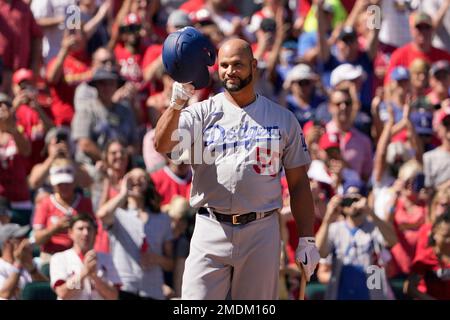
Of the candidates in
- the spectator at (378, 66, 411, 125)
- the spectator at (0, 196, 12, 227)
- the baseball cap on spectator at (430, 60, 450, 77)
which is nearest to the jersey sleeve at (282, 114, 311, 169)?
the spectator at (0, 196, 12, 227)

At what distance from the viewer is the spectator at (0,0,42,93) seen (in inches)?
482

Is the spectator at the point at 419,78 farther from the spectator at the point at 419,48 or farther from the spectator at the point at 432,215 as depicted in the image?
the spectator at the point at 432,215

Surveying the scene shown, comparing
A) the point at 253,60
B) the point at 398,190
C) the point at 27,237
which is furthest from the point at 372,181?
the point at 253,60

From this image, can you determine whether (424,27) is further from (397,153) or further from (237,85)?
(237,85)

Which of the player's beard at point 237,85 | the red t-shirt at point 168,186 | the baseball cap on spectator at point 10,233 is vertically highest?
the player's beard at point 237,85

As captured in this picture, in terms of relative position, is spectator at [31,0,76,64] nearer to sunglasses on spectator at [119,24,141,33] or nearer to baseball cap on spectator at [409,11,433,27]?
sunglasses on spectator at [119,24,141,33]

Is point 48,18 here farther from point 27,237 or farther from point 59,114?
point 27,237

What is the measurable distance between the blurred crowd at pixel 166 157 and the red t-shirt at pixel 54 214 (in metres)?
0.01

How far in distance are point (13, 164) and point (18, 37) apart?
6.01 ft

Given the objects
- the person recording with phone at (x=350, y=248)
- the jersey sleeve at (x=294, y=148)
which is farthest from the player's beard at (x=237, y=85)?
the person recording with phone at (x=350, y=248)

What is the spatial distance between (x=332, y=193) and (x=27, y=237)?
2683 millimetres

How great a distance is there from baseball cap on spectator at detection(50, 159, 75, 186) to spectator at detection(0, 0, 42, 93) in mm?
1867

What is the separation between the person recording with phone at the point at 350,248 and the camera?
1003 centimetres

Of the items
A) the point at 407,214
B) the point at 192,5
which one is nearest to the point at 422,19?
the point at 192,5
